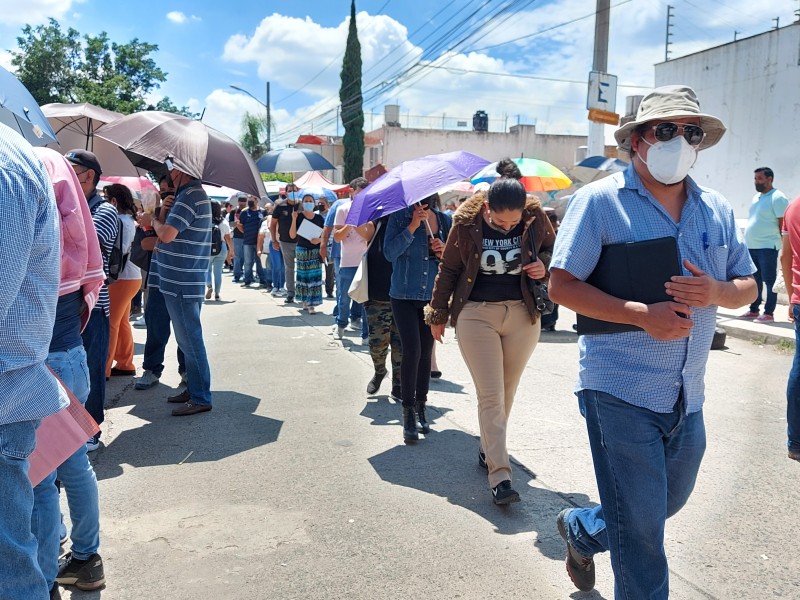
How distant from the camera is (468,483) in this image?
4594 millimetres

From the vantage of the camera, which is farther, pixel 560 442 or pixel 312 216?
pixel 312 216

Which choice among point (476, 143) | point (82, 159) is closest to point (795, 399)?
point (82, 159)

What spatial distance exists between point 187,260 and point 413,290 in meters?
1.84

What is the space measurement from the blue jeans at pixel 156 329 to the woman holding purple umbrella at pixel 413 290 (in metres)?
2.39

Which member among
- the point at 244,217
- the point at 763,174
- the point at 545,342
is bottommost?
the point at 545,342

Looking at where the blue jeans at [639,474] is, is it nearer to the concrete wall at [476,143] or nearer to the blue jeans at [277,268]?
the blue jeans at [277,268]

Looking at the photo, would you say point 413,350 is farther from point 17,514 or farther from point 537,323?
point 17,514

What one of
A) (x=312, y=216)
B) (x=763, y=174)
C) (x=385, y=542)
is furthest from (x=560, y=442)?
(x=312, y=216)

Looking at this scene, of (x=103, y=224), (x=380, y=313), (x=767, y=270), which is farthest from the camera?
(x=767, y=270)

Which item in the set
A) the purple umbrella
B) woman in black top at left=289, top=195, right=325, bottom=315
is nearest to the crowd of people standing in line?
the purple umbrella

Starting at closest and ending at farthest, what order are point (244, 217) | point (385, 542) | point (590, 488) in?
point (385, 542)
point (590, 488)
point (244, 217)

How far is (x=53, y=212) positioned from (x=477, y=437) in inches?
154

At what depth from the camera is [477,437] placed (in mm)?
5562

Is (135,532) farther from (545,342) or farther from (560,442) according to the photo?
(545,342)
